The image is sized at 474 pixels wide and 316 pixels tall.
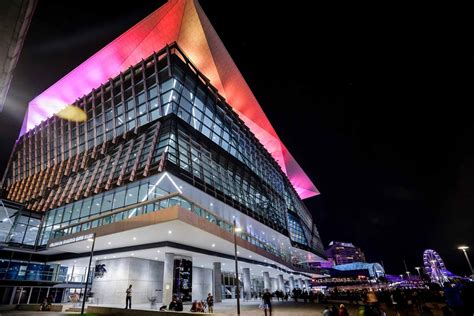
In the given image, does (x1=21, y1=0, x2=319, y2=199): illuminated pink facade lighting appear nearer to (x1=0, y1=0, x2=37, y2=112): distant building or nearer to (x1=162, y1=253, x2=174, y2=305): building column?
(x1=162, y1=253, x2=174, y2=305): building column


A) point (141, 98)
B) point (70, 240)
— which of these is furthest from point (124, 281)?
point (141, 98)

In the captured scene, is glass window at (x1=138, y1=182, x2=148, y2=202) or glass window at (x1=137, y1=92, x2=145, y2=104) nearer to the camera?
glass window at (x1=138, y1=182, x2=148, y2=202)

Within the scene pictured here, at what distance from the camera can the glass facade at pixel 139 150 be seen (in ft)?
85.4

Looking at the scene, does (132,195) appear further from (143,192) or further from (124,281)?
(124,281)

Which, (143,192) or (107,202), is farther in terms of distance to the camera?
(107,202)

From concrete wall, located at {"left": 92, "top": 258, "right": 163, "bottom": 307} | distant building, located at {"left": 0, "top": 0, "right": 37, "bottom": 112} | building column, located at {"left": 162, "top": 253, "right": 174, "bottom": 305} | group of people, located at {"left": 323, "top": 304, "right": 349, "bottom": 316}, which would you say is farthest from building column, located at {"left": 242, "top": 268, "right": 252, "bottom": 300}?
distant building, located at {"left": 0, "top": 0, "right": 37, "bottom": 112}

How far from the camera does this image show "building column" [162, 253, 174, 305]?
20.0 m

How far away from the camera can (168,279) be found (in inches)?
824

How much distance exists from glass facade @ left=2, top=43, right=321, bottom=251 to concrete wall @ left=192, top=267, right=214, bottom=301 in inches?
392

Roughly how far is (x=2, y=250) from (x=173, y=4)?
37661 millimetres

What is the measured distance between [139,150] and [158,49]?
21418 mm

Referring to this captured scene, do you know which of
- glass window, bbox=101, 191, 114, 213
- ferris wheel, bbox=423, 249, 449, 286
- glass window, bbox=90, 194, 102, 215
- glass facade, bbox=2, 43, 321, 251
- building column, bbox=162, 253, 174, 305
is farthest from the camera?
ferris wheel, bbox=423, 249, 449, 286

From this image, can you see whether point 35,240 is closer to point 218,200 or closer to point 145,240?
point 145,240

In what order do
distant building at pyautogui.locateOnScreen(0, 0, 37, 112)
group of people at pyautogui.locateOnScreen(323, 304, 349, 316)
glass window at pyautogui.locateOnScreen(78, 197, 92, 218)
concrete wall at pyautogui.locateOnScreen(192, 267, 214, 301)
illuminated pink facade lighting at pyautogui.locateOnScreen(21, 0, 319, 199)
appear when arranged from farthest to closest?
illuminated pink facade lighting at pyautogui.locateOnScreen(21, 0, 319, 199) → concrete wall at pyautogui.locateOnScreen(192, 267, 214, 301) → glass window at pyautogui.locateOnScreen(78, 197, 92, 218) → group of people at pyautogui.locateOnScreen(323, 304, 349, 316) → distant building at pyautogui.locateOnScreen(0, 0, 37, 112)
